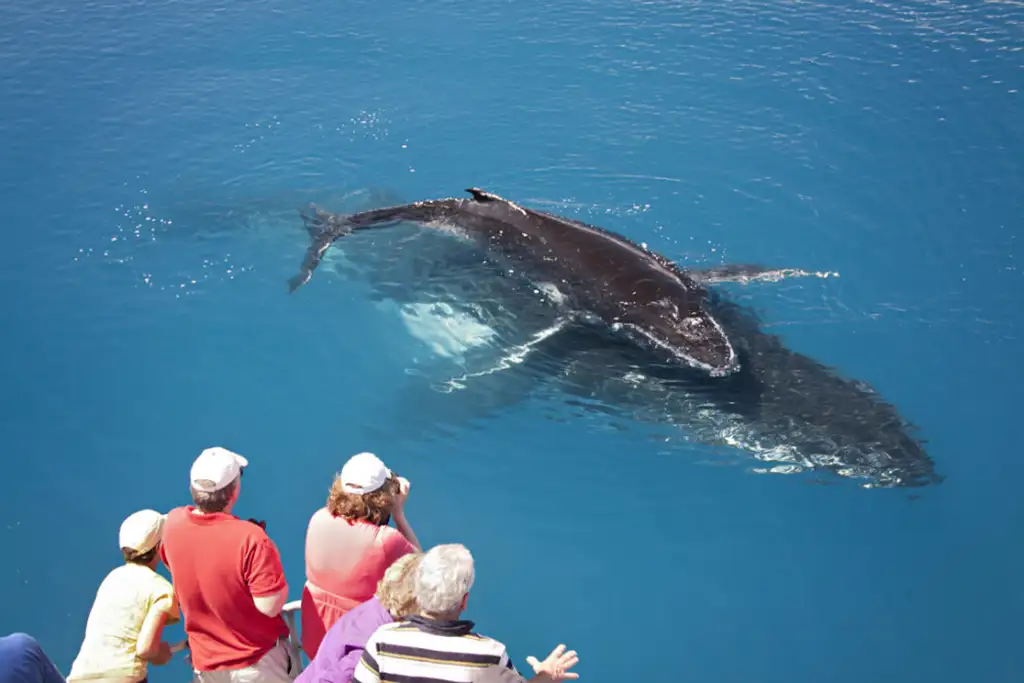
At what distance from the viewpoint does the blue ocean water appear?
28.8ft

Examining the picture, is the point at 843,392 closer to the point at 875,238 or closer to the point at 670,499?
the point at 670,499

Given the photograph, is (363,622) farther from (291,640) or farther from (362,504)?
(291,640)

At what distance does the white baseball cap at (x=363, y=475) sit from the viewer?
5453mm

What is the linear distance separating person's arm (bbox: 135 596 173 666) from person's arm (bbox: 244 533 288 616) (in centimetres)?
65

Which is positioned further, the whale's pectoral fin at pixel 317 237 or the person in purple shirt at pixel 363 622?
the whale's pectoral fin at pixel 317 237

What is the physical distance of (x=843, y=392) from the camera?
10.0 meters

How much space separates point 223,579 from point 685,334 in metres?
6.18

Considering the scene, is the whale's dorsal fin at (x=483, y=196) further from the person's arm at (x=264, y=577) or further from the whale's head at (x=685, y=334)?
the person's arm at (x=264, y=577)

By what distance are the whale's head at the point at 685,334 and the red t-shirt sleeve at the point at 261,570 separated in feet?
19.1

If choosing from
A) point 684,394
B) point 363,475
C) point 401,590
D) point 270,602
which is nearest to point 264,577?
point 270,602

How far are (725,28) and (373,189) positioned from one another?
9592mm

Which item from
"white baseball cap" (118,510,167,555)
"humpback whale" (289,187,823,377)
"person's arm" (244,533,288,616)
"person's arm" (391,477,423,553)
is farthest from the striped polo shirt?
"humpback whale" (289,187,823,377)

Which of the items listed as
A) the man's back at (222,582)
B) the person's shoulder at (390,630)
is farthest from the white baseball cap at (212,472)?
the person's shoulder at (390,630)

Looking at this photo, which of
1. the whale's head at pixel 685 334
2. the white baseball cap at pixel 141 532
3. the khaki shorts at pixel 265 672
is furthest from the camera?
the whale's head at pixel 685 334
